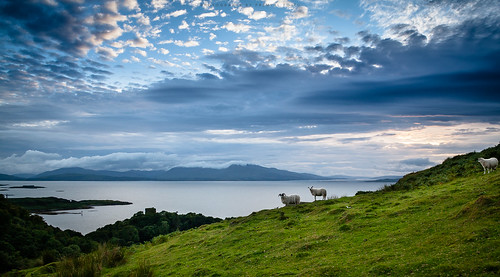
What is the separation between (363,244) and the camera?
1323 cm

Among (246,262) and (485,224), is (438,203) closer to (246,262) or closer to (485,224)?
(485,224)

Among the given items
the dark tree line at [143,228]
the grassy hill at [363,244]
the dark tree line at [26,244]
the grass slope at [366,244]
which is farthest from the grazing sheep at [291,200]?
the dark tree line at [143,228]

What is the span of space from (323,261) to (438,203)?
27.7 ft

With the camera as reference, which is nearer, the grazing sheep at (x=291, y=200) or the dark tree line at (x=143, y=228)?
the grazing sheep at (x=291, y=200)

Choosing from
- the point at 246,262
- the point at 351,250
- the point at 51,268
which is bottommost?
the point at 51,268

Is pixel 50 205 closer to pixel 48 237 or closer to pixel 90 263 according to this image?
pixel 48 237

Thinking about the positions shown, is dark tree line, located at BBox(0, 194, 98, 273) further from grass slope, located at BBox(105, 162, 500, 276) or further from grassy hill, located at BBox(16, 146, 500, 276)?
grass slope, located at BBox(105, 162, 500, 276)

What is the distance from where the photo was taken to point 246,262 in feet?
48.9

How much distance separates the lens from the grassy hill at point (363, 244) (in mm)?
9484

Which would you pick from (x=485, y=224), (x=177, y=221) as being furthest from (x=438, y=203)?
(x=177, y=221)

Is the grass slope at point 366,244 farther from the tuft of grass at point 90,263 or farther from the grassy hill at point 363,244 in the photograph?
the tuft of grass at point 90,263

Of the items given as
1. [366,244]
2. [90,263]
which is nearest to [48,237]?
[90,263]

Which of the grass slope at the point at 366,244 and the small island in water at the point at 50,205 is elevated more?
the grass slope at the point at 366,244

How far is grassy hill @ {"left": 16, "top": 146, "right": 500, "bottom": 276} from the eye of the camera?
9.48 meters
